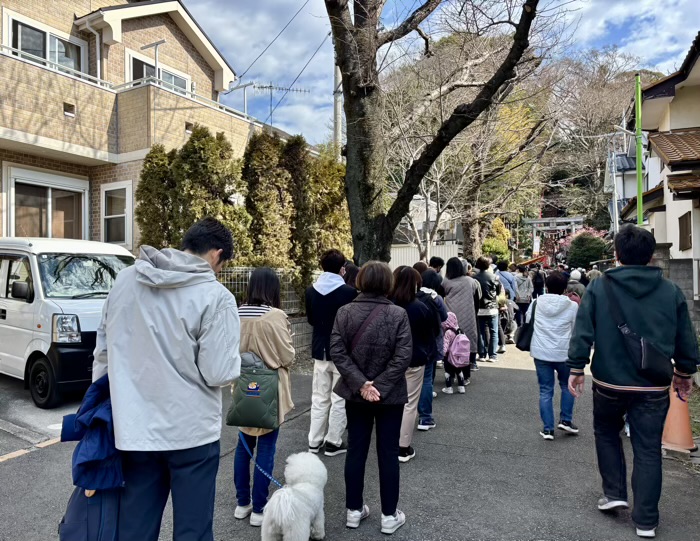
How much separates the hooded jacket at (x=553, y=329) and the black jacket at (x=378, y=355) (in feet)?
7.66

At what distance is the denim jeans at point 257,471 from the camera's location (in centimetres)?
337

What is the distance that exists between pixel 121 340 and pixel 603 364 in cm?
308

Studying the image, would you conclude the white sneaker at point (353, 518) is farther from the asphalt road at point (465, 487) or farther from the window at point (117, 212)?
the window at point (117, 212)

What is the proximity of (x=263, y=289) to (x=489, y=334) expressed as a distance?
6.42m

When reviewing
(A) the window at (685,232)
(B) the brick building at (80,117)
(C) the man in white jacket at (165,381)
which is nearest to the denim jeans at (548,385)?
(C) the man in white jacket at (165,381)

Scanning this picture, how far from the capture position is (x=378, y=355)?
129 inches

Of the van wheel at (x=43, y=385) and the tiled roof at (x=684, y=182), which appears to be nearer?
the van wheel at (x=43, y=385)

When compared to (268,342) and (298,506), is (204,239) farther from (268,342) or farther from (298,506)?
(298,506)

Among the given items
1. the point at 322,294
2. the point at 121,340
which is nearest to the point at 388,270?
the point at 322,294

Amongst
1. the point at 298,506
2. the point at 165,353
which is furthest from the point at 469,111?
the point at 165,353

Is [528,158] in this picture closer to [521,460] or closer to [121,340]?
[521,460]

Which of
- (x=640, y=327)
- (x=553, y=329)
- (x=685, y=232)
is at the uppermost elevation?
(x=685, y=232)

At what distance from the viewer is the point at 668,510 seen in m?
3.61

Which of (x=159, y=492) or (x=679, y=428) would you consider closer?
(x=159, y=492)
